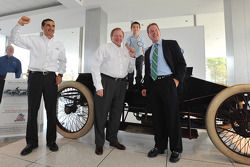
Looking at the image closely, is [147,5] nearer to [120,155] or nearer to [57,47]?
[57,47]

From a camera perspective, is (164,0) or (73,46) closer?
(164,0)

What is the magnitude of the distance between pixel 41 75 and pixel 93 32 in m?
3.16

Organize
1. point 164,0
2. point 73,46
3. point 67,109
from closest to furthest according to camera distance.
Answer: point 67,109, point 164,0, point 73,46

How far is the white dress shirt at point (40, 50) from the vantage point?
2086 mm

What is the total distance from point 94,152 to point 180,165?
1.00m

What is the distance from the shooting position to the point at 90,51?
495cm

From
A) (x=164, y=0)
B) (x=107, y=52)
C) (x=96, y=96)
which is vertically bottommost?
(x=96, y=96)

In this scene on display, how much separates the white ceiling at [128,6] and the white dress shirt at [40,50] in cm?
272

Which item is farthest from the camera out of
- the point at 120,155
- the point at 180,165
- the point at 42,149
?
the point at 42,149

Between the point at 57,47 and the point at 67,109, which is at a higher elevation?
the point at 57,47

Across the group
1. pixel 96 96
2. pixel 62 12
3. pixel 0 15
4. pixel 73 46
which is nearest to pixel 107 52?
pixel 96 96

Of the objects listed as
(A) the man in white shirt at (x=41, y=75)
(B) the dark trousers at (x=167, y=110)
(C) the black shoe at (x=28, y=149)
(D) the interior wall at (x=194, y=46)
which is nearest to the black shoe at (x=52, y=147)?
(A) the man in white shirt at (x=41, y=75)

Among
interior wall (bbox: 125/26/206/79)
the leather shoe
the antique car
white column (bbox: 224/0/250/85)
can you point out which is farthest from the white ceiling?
the leather shoe

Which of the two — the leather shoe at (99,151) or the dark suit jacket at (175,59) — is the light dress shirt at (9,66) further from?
the dark suit jacket at (175,59)
